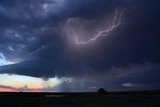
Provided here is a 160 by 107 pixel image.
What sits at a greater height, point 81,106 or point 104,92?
point 104,92

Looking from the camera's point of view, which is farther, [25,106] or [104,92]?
[104,92]

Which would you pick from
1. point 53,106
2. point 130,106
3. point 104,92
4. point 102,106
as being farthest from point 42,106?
point 104,92

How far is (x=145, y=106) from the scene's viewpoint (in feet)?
127

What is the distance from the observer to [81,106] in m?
38.4

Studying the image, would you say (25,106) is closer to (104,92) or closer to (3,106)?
(3,106)

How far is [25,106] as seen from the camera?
39.3 m

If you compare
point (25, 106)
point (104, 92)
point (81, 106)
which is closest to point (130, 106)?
point (81, 106)

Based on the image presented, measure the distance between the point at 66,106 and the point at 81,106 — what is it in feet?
7.65

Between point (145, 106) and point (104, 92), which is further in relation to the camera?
point (104, 92)

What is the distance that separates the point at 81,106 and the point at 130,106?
6.72 metres

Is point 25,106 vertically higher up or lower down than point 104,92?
lower down

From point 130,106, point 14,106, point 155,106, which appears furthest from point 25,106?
point 155,106

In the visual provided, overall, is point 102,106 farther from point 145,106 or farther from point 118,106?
point 145,106

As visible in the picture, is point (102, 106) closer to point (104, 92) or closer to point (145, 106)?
point (145, 106)
